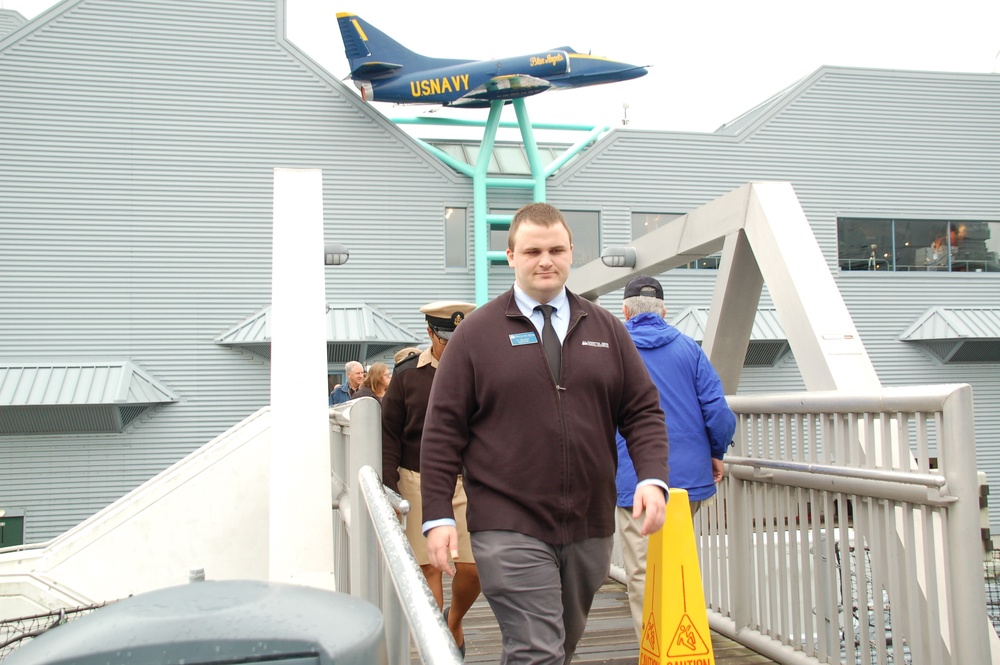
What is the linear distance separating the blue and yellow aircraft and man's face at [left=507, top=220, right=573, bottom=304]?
651 inches

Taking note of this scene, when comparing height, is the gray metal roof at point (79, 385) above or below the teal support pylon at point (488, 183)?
below

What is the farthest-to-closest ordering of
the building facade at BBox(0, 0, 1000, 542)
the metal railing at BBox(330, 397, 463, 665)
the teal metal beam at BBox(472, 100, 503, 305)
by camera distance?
the teal metal beam at BBox(472, 100, 503, 305) → the building facade at BBox(0, 0, 1000, 542) → the metal railing at BBox(330, 397, 463, 665)

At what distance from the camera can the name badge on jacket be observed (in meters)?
2.76

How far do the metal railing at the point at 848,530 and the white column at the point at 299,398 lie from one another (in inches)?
85.5

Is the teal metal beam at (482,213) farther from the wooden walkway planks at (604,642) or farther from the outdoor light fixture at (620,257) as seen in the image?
the wooden walkway planks at (604,642)

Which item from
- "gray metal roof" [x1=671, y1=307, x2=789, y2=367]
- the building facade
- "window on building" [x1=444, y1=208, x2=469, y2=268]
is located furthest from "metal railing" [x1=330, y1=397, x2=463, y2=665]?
"gray metal roof" [x1=671, y1=307, x2=789, y2=367]

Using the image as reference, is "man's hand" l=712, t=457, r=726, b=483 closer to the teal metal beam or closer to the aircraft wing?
the teal metal beam

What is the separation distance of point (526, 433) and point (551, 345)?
11.7 inches

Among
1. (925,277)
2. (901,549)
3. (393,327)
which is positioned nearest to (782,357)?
(925,277)

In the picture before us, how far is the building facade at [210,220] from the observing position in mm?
16984

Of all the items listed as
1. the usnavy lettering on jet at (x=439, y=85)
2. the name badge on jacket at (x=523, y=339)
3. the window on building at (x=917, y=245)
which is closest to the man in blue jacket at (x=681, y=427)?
the name badge on jacket at (x=523, y=339)

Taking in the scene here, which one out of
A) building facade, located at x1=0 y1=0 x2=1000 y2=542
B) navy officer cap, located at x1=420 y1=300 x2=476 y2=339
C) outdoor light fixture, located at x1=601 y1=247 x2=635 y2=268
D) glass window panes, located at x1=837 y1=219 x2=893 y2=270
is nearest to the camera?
navy officer cap, located at x1=420 y1=300 x2=476 y2=339

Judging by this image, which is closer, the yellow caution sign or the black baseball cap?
the yellow caution sign

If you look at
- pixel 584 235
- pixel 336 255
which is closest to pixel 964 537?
pixel 336 255
